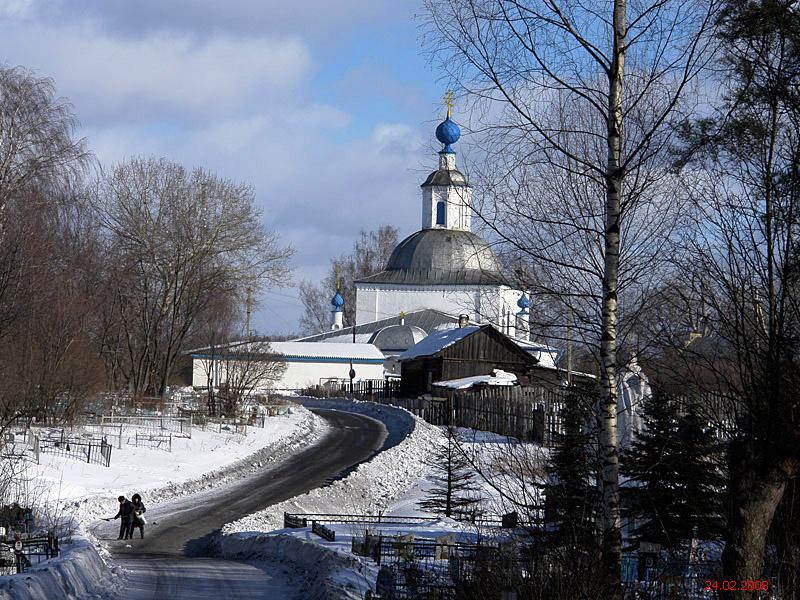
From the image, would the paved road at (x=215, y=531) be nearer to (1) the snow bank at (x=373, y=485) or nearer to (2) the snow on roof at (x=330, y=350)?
(1) the snow bank at (x=373, y=485)

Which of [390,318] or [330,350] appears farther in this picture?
[390,318]

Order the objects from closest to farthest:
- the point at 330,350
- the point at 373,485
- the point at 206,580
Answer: the point at 206,580
the point at 373,485
the point at 330,350

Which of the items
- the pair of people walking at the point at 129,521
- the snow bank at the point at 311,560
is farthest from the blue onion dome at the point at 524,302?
the pair of people walking at the point at 129,521

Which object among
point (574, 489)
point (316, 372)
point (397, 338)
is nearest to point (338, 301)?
point (397, 338)

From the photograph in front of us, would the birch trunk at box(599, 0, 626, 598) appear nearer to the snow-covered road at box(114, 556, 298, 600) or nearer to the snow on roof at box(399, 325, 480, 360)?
the snow-covered road at box(114, 556, 298, 600)

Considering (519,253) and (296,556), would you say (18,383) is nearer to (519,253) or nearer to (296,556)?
(296,556)

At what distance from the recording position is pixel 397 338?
3226 inches

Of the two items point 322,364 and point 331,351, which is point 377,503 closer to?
point 331,351

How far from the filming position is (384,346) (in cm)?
8212

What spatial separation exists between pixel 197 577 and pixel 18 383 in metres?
19.2

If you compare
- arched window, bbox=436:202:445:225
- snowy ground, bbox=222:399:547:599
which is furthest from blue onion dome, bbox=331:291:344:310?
snowy ground, bbox=222:399:547:599

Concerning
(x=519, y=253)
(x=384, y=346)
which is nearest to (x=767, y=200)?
(x=519, y=253)

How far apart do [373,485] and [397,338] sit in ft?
180

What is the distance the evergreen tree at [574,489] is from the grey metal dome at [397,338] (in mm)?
68154
